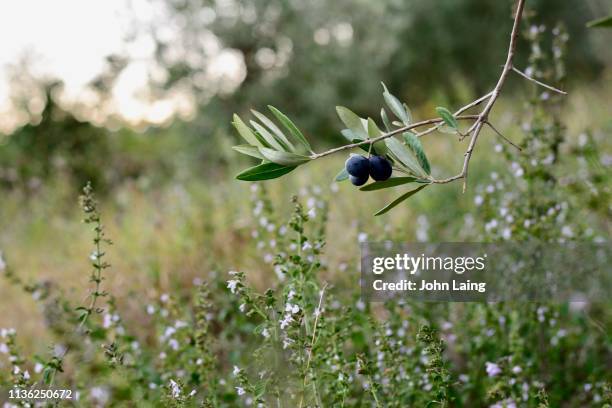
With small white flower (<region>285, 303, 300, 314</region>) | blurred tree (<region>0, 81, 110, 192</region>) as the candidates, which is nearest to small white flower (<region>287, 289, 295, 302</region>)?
small white flower (<region>285, 303, 300, 314</region>)

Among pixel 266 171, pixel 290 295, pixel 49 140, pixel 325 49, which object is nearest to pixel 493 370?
pixel 290 295

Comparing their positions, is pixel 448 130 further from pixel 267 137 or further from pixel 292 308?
pixel 292 308

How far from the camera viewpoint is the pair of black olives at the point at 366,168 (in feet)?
3.81

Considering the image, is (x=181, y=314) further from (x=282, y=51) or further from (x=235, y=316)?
(x=282, y=51)

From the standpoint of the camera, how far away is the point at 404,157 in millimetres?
1270

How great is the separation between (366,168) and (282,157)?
0.56ft

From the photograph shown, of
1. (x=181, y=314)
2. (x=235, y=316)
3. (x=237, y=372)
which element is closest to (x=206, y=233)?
(x=235, y=316)

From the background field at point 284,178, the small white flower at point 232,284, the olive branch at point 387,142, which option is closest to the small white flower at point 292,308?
the small white flower at point 232,284

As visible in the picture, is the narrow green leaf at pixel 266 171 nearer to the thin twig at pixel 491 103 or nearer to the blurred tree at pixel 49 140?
the thin twig at pixel 491 103

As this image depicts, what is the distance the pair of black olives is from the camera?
116cm

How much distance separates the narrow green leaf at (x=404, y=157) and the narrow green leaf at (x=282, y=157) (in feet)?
0.62

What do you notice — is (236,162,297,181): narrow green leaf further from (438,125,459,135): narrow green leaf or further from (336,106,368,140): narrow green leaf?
(438,125,459,135): narrow green leaf

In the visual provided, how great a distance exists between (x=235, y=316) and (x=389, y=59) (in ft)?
41.5

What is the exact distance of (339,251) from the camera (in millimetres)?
3701
